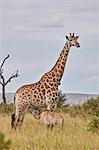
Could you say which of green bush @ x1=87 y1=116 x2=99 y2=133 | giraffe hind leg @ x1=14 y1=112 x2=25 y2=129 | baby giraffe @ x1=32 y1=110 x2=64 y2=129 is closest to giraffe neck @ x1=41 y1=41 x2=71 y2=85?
giraffe hind leg @ x1=14 y1=112 x2=25 y2=129

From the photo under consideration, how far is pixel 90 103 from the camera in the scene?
20.0 meters

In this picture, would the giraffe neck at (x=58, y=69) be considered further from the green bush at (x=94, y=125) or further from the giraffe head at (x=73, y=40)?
the green bush at (x=94, y=125)

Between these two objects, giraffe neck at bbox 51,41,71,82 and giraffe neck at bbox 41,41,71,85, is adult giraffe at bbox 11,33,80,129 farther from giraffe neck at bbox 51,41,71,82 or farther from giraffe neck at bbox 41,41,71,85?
giraffe neck at bbox 51,41,71,82

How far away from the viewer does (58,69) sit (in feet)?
41.2

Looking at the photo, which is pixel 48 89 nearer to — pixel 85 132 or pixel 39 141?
pixel 85 132

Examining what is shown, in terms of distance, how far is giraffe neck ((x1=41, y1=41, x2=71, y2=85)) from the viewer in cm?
1223

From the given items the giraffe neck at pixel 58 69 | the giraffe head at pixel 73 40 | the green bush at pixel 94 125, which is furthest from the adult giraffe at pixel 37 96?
the green bush at pixel 94 125

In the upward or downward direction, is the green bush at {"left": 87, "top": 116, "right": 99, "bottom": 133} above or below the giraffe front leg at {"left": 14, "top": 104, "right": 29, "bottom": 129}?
below

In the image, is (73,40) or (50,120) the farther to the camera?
(73,40)

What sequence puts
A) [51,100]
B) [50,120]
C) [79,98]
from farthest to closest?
[79,98] → [51,100] → [50,120]

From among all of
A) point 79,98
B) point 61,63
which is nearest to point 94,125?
point 61,63

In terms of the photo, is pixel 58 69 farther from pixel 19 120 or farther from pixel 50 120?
pixel 50 120

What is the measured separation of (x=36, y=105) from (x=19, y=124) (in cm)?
64

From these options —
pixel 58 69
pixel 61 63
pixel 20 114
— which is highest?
pixel 61 63
